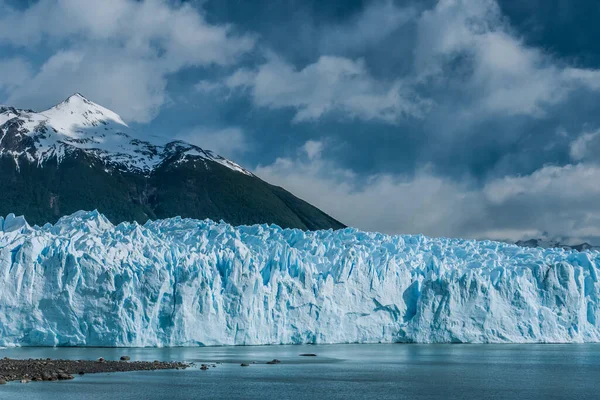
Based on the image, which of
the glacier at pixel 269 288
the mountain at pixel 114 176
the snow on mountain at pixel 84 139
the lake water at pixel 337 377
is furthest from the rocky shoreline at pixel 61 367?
the snow on mountain at pixel 84 139

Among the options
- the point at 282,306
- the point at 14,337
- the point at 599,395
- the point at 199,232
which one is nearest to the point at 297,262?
the point at 282,306

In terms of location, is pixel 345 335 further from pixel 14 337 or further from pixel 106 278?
pixel 14 337

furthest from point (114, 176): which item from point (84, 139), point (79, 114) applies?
point (79, 114)

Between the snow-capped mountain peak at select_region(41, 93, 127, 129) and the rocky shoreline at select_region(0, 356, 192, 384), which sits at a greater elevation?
the snow-capped mountain peak at select_region(41, 93, 127, 129)

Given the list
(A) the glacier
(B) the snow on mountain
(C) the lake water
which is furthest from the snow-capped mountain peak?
(C) the lake water

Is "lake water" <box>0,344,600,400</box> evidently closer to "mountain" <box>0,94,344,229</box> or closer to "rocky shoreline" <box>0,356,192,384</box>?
"rocky shoreline" <box>0,356,192,384</box>

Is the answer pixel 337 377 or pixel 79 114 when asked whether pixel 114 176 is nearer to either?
pixel 79 114
